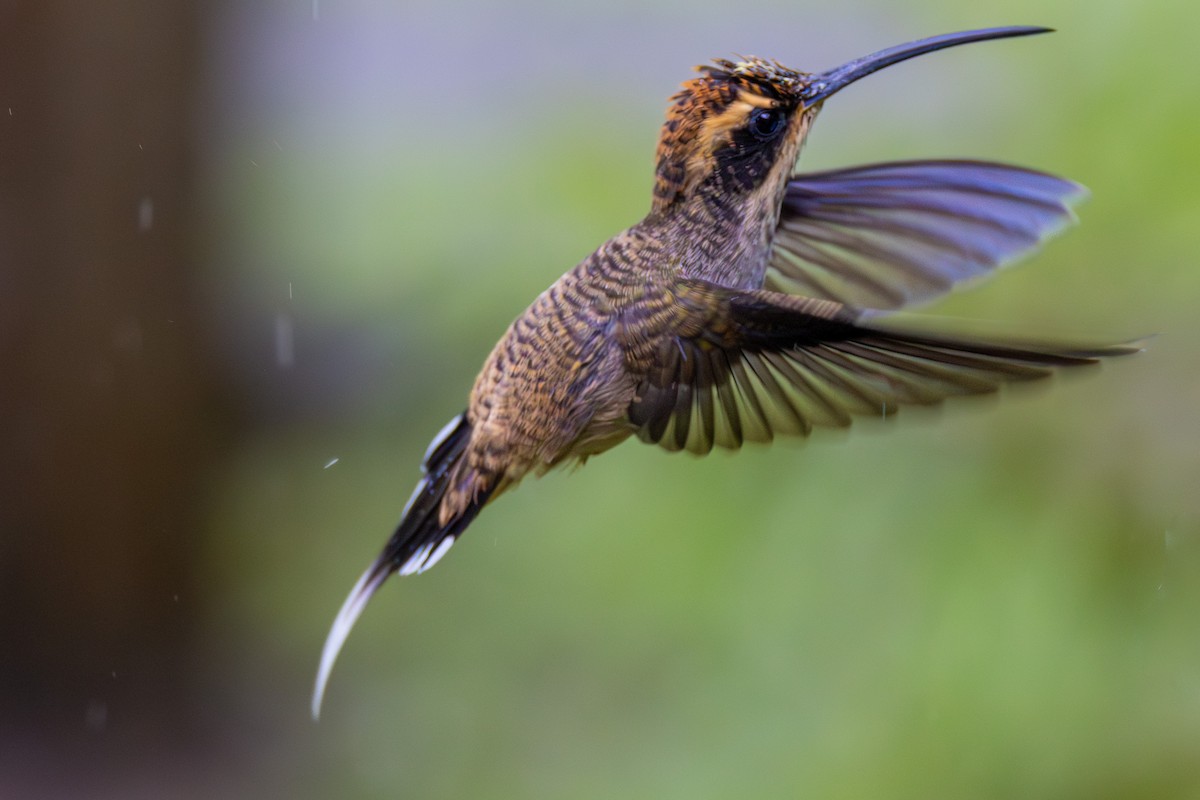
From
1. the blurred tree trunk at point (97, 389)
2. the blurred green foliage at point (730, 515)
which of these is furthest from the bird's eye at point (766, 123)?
the blurred tree trunk at point (97, 389)

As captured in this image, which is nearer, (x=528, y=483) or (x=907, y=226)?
(x=907, y=226)

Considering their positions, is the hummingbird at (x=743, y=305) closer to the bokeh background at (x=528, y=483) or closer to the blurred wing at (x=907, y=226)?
the blurred wing at (x=907, y=226)

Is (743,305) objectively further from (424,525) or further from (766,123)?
(424,525)

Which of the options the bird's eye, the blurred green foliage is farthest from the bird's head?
the blurred green foliage

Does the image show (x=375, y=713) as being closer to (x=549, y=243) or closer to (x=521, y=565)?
(x=521, y=565)

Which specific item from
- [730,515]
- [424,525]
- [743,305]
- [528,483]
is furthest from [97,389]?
[743,305]

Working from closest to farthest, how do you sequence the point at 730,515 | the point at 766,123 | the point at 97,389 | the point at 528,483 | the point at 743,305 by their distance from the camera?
the point at 743,305 < the point at 766,123 < the point at 730,515 < the point at 528,483 < the point at 97,389

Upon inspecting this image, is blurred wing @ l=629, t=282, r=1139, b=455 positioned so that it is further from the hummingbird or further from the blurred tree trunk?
the blurred tree trunk
